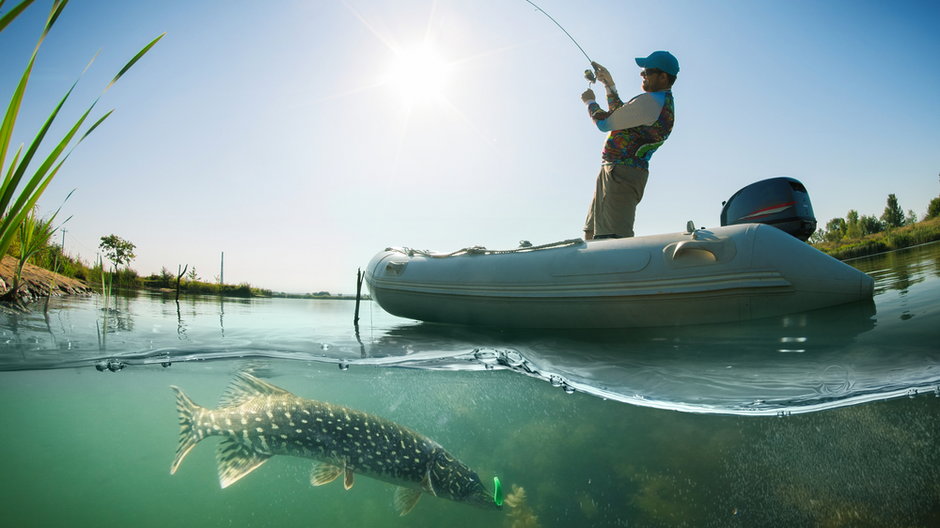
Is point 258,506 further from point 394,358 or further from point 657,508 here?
point 657,508

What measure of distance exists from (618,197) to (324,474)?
418 centimetres

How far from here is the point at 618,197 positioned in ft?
16.3

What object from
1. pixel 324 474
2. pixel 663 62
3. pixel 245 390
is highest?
pixel 663 62

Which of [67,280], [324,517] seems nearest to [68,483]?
[67,280]

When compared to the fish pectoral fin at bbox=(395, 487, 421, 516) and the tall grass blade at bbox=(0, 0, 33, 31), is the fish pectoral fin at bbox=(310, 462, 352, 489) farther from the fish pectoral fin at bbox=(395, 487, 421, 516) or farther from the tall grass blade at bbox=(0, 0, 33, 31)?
the tall grass blade at bbox=(0, 0, 33, 31)

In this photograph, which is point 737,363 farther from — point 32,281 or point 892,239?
point 32,281

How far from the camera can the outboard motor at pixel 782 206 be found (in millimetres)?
4504

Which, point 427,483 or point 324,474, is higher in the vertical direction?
point 324,474

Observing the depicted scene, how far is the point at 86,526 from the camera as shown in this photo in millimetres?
9586

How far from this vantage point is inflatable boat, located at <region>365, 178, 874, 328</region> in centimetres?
361

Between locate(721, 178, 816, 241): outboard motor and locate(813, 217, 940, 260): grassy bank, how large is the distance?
4814 millimetres

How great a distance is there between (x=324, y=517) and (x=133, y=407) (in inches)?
295

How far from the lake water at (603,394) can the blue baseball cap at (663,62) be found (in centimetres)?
290

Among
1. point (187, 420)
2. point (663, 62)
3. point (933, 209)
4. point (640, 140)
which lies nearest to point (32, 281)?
point (187, 420)
